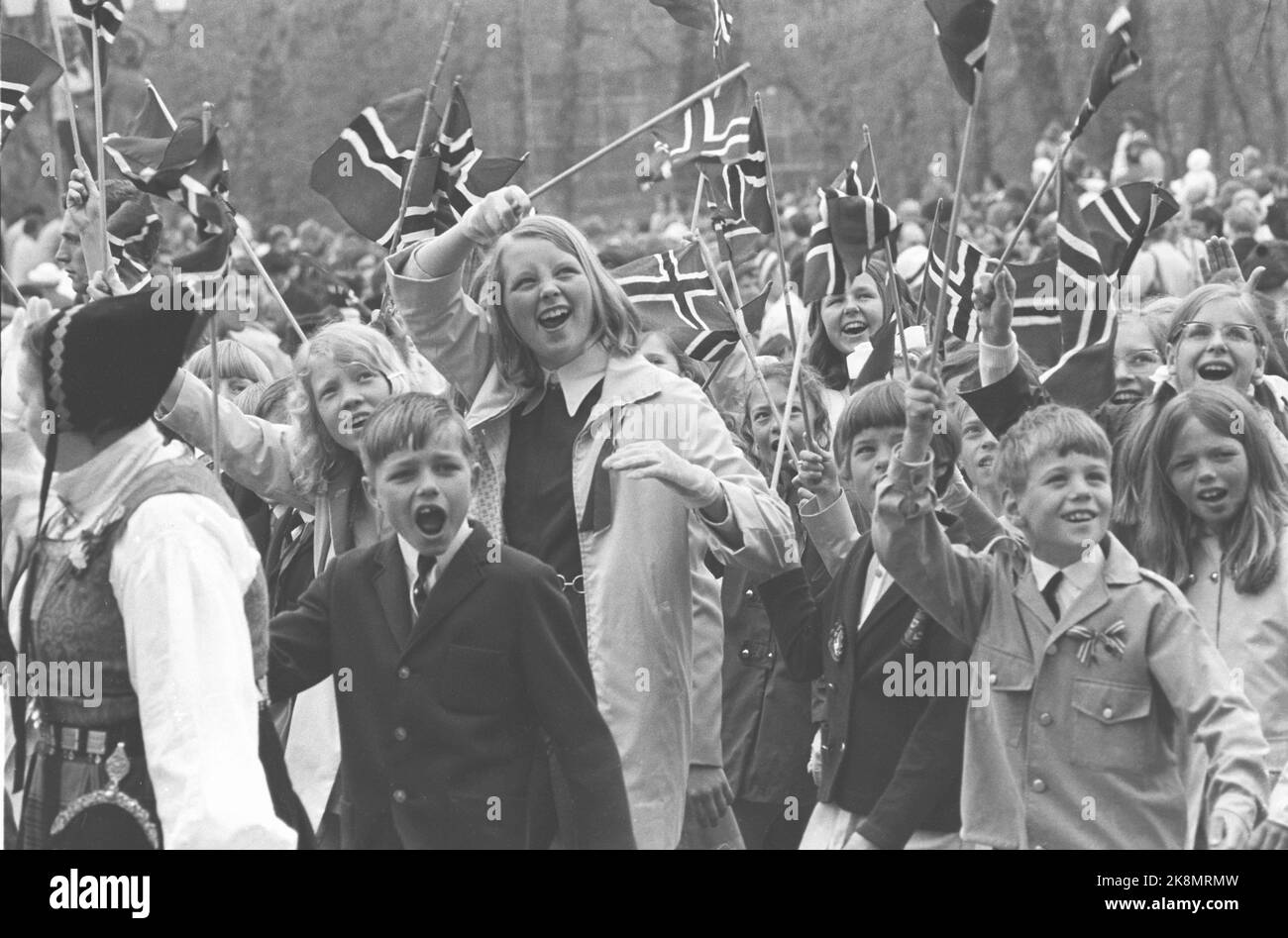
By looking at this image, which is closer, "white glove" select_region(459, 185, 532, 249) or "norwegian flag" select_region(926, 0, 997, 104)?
"norwegian flag" select_region(926, 0, 997, 104)

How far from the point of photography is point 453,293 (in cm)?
559

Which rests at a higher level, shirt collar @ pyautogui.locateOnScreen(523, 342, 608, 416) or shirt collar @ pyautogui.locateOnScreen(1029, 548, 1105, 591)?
shirt collar @ pyautogui.locateOnScreen(523, 342, 608, 416)

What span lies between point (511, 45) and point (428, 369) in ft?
76.8

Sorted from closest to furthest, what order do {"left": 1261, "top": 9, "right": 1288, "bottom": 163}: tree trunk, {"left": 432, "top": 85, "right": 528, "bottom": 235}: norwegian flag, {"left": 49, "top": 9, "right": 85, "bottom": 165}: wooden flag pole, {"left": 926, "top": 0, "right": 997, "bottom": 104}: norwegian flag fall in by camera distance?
{"left": 926, "top": 0, "right": 997, "bottom": 104}: norwegian flag < {"left": 49, "top": 9, "right": 85, "bottom": 165}: wooden flag pole < {"left": 432, "top": 85, "right": 528, "bottom": 235}: norwegian flag < {"left": 1261, "top": 9, "right": 1288, "bottom": 163}: tree trunk

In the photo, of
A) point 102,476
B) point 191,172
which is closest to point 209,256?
point 191,172

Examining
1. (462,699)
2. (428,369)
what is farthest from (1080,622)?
(428,369)

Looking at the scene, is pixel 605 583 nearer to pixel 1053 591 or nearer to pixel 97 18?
pixel 1053 591

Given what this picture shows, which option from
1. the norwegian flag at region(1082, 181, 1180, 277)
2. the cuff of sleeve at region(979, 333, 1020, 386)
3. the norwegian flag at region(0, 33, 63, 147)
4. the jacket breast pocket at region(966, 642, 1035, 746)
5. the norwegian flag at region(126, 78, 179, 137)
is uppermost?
the norwegian flag at region(126, 78, 179, 137)

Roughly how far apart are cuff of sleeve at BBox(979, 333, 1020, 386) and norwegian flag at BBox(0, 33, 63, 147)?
8.69 ft

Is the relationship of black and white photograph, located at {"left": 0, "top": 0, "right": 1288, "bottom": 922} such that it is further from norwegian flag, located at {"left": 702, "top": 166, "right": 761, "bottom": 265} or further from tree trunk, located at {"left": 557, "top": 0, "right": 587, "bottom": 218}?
tree trunk, located at {"left": 557, "top": 0, "right": 587, "bottom": 218}

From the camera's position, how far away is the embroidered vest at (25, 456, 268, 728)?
3.84 meters

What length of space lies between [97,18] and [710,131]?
1873 millimetres

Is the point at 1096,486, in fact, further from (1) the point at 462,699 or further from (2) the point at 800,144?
(2) the point at 800,144

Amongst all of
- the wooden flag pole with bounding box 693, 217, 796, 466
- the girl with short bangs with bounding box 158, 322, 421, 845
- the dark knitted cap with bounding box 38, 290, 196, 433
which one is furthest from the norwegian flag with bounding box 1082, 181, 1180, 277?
the dark knitted cap with bounding box 38, 290, 196, 433
